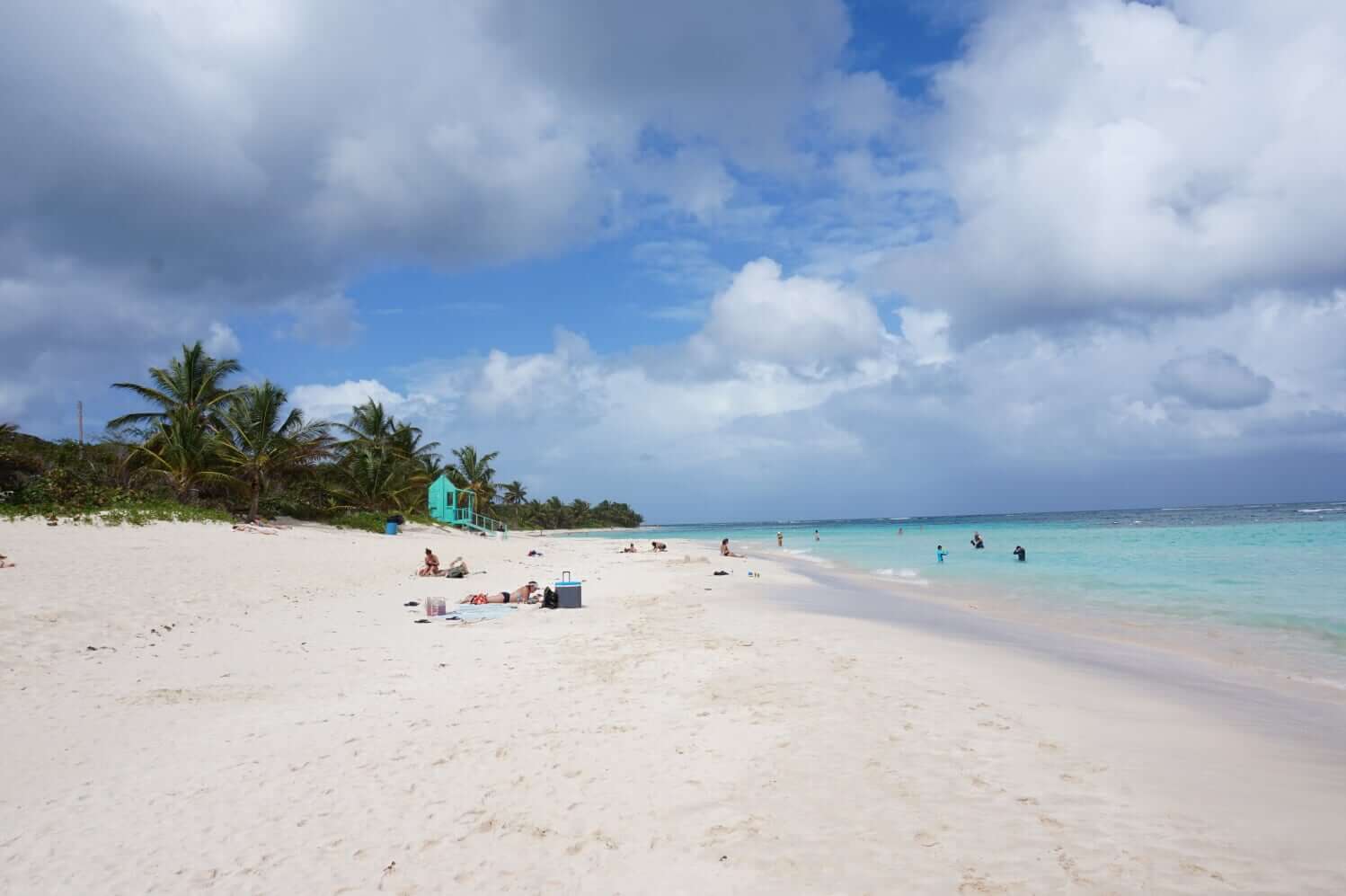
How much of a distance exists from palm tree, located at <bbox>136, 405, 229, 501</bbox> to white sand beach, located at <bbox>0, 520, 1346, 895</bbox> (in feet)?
73.1

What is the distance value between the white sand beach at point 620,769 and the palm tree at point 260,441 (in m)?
23.9

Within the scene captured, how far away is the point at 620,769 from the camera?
505 centimetres

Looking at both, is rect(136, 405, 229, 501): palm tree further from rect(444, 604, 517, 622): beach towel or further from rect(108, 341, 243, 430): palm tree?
rect(444, 604, 517, 622): beach towel

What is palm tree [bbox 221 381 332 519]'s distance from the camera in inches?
1239

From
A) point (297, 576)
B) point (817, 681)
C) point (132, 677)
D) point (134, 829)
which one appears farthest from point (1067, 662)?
point (297, 576)

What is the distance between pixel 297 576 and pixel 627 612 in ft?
27.7

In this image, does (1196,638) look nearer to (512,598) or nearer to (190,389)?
(512,598)

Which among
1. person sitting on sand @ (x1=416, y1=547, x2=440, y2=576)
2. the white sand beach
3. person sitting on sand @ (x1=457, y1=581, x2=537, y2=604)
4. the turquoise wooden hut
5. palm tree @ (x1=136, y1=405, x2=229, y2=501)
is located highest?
palm tree @ (x1=136, y1=405, x2=229, y2=501)

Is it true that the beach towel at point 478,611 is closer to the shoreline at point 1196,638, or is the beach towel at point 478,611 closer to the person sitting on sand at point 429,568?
the person sitting on sand at point 429,568

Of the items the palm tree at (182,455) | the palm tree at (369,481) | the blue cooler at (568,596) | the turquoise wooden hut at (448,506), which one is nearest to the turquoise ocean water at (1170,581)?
the blue cooler at (568,596)

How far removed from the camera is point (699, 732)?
5.78m

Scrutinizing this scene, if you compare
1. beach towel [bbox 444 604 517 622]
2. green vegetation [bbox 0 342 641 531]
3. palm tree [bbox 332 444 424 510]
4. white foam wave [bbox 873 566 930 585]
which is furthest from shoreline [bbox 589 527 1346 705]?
palm tree [bbox 332 444 424 510]

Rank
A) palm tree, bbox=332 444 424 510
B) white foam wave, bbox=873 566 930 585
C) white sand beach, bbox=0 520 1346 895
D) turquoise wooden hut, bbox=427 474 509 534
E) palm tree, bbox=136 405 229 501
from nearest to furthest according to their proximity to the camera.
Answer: white sand beach, bbox=0 520 1346 895 < white foam wave, bbox=873 566 930 585 < palm tree, bbox=136 405 229 501 < palm tree, bbox=332 444 424 510 < turquoise wooden hut, bbox=427 474 509 534

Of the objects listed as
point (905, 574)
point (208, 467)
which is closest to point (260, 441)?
point (208, 467)
